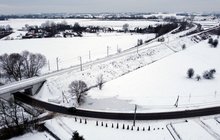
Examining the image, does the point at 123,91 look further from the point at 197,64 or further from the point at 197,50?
the point at 197,50

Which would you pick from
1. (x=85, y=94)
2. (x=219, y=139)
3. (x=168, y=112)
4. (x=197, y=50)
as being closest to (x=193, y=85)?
(x=168, y=112)

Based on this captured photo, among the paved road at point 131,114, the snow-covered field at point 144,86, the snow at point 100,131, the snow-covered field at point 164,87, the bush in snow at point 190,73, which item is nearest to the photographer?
the snow at point 100,131

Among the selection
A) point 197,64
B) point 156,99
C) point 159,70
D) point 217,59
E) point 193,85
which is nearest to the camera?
point 156,99

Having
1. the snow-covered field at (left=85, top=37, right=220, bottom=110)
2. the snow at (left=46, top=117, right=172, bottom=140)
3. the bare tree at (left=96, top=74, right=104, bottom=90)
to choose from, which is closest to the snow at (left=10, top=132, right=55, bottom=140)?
the snow at (left=46, top=117, right=172, bottom=140)

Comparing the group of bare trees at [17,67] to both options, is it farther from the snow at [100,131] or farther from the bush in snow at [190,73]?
the bush in snow at [190,73]

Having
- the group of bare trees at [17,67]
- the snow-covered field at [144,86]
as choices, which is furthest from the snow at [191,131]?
the group of bare trees at [17,67]

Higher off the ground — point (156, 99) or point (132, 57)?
point (132, 57)

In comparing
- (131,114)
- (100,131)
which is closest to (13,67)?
(100,131)

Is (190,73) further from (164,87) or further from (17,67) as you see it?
(17,67)

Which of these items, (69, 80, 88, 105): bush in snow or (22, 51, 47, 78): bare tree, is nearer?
(69, 80, 88, 105): bush in snow

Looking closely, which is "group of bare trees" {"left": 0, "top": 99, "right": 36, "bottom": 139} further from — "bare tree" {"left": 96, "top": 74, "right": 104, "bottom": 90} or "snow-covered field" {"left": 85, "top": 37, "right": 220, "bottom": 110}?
"bare tree" {"left": 96, "top": 74, "right": 104, "bottom": 90}

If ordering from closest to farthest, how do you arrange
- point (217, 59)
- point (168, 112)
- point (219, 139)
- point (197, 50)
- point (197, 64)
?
point (219, 139)
point (168, 112)
point (197, 64)
point (217, 59)
point (197, 50)
